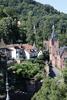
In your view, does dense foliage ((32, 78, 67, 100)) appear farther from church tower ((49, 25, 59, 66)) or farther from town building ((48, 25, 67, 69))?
Answer: church tower ((49, 25, 59, 66))

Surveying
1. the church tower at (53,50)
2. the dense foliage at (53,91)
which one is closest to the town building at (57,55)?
the church tower at (53,50)

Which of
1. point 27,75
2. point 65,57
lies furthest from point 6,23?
point 27,75

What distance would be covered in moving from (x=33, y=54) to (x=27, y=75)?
27805 mm

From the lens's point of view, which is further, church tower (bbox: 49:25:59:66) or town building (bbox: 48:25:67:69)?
church tower (bbox: 49:25:59:66)

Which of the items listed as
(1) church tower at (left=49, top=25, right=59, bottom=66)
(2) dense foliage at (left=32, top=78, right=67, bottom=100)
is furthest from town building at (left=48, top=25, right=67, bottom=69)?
(2) dense foliage at (left=32, top=78, right=67, bottom=100)

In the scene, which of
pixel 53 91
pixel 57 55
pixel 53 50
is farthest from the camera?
pixel 53 50

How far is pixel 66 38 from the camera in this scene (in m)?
94.8

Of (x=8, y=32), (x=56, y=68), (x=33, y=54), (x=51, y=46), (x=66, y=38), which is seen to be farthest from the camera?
(x=66, y=38)

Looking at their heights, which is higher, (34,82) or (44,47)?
(34,82)

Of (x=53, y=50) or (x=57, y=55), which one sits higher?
(x=57, y=55)

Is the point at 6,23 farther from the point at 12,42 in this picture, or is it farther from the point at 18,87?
the point at 18,87

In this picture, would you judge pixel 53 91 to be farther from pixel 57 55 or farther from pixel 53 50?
pixel 53 50

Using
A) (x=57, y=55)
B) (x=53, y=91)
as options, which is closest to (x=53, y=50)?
(x=57, y=55)

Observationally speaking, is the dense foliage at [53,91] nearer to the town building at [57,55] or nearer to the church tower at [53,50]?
the town building at [57,55]
